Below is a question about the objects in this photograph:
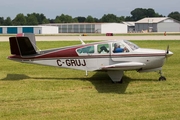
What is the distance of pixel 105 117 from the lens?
7840 millimetres

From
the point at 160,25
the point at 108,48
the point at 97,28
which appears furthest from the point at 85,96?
the point at 160,25

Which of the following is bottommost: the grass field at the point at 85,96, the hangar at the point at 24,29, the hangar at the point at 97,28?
the grass field at the point at 85,96

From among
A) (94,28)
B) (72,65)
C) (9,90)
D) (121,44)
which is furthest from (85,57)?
(94,28)

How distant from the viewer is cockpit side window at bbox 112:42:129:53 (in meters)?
12.0

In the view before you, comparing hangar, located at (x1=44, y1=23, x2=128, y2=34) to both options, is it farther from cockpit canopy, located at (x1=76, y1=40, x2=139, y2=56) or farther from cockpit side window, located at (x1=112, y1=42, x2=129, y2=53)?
cockpit side window, located at (x1=112, y1=42, x2=129, y2=53)

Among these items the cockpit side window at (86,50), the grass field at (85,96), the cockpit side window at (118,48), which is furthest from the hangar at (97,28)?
the cockpit side window at (118,48)

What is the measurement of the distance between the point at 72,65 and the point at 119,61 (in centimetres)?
184

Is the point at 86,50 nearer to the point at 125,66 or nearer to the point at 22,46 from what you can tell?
the point at 125,66

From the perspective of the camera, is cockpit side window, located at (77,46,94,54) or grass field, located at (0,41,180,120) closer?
grass field, located at (0,41,180,120)

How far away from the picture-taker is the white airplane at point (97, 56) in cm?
1187

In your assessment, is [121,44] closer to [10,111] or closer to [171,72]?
[171,72]

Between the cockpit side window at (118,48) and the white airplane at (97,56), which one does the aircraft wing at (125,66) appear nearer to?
the white airplane at (97,56)

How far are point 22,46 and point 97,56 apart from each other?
9.37 feet

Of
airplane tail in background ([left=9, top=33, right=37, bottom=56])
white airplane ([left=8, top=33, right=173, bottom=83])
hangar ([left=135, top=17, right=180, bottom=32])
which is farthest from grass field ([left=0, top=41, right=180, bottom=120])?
hangar ([left=135, top=17, right=180, bottom=32])
